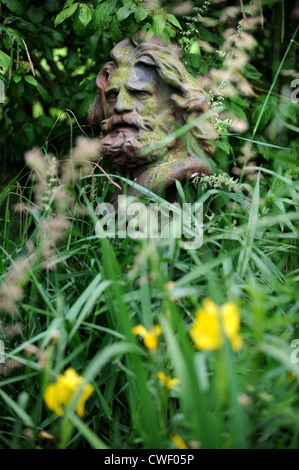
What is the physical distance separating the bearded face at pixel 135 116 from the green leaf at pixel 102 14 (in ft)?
0.87

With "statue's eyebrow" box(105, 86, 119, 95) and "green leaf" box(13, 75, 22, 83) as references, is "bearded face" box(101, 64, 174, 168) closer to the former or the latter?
"statue's eyebrow" box(105, 86, 119, 95)

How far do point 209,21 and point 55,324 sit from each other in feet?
6.27

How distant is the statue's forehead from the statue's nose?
0.04m

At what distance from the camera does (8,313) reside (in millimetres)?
1499

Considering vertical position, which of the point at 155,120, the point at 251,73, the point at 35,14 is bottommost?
the point at 251,73

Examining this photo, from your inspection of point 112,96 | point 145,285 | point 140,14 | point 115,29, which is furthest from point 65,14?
point 145,285

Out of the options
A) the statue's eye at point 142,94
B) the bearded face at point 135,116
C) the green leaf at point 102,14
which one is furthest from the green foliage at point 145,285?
the statue's eye at point 142,94

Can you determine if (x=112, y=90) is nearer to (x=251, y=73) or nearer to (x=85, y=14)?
(x=85, y=14)

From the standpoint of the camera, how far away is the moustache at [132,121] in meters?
1.85

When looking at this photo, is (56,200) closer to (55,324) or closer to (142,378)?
(55,324)

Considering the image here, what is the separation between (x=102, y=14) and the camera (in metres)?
2.09

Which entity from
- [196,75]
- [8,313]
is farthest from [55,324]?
[196,75]

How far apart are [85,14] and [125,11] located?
0.57 feet

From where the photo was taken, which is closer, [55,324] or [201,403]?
[201,403]
